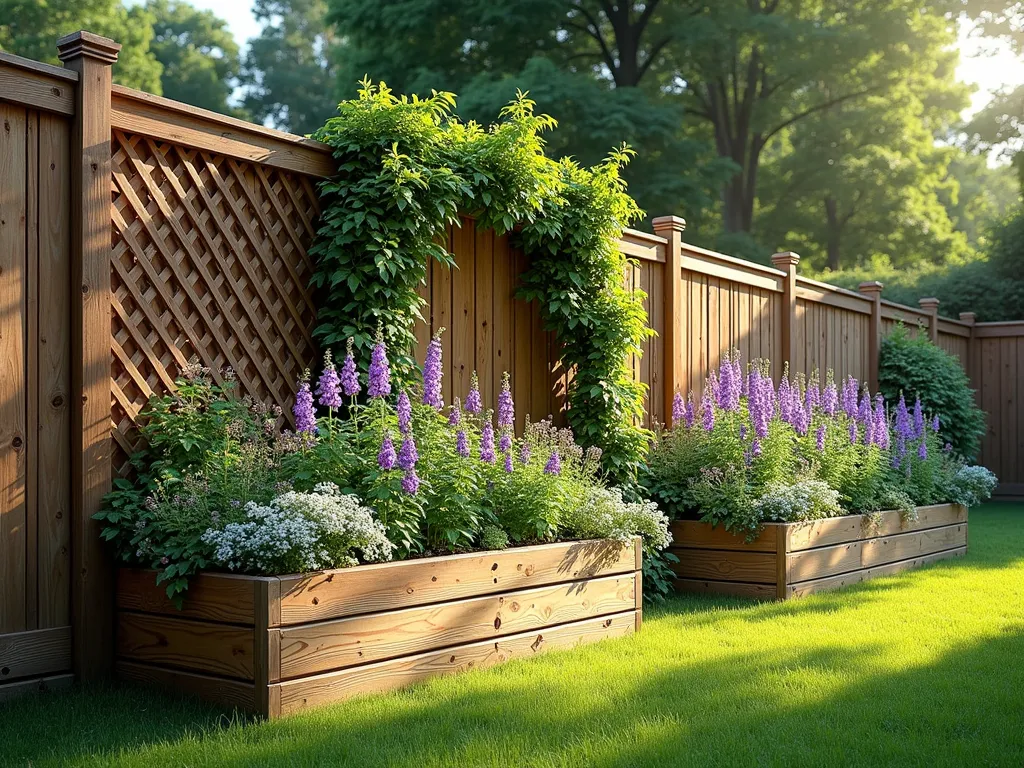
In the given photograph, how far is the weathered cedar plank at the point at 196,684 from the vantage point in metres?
3.41

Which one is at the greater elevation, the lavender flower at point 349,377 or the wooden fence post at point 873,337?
the wooden fence post at point 873,337

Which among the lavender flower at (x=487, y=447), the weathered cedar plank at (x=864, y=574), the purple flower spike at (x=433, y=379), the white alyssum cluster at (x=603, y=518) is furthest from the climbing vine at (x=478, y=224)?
the weathered cedar plank at (x=864, y=574)

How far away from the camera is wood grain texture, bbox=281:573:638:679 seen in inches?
136

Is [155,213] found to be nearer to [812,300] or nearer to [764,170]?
[812,300]

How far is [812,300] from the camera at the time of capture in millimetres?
9156

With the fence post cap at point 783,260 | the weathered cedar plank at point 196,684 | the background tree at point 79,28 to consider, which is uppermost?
the background tree at point 79,28

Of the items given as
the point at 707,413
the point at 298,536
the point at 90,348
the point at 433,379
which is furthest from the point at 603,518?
the point at 90,348

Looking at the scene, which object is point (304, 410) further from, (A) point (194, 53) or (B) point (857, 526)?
(A) point (194, 53)

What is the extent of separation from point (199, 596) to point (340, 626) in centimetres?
50

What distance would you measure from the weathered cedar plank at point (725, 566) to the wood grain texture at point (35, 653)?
3471mm

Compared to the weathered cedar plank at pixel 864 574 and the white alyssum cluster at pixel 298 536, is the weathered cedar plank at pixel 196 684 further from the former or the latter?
the weathered cedar plank at pixel 864 574

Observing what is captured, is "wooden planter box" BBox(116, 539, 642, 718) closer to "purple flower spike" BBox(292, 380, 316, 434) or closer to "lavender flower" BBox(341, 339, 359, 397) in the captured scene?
"purple flower spike" BBox(292, 380, 316, 434)

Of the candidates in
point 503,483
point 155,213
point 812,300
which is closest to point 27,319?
point 155,213

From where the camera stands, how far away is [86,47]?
383cm
